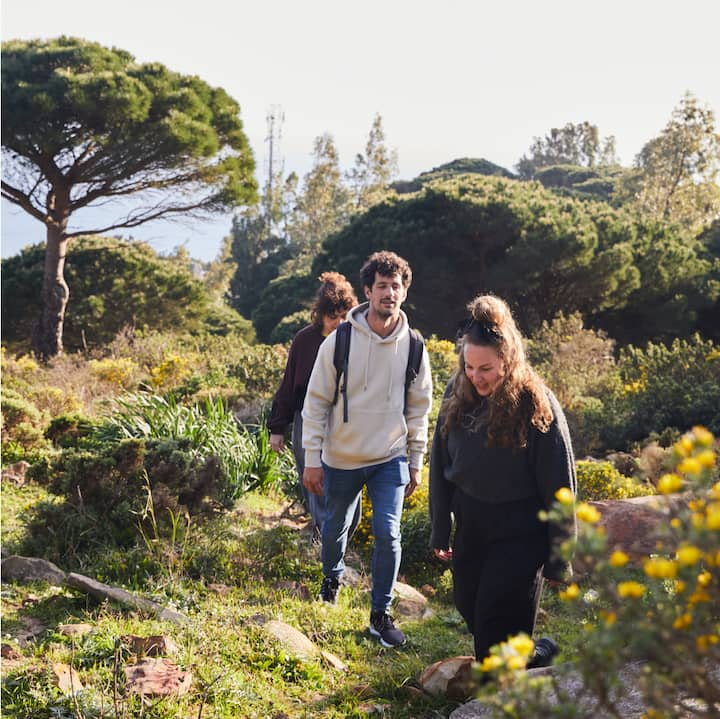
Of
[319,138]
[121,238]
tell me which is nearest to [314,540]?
[121,238]

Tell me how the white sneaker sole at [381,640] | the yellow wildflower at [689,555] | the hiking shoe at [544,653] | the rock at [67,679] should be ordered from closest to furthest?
the yellow wildflower at [689,555]
the rock at [67,679]
the hiking shoe at [544,653]
the white sneaker sole at [381,640]

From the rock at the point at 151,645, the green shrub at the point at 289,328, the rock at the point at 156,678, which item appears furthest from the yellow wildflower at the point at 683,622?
the green shrub at the point at 289,328

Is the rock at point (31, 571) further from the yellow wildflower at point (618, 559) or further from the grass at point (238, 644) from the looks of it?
the yellow wildflower at point (618, 559)

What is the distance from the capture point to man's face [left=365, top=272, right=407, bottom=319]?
385cm

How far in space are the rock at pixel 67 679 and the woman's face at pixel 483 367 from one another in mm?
1788

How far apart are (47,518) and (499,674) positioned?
432 cm

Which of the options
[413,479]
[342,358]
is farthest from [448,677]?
[342,358]

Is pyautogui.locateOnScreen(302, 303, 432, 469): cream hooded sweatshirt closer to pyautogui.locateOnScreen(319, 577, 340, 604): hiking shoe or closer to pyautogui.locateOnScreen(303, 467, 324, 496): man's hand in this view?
pyautogui.locateOnScreen(303, 467, 324, 496): man's hand

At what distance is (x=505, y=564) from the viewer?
9.50 ft

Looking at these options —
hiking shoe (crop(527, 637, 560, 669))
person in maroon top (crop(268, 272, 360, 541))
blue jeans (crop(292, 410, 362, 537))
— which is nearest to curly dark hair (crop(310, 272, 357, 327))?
person in maroon top (crop(268, 272, 360, 541))

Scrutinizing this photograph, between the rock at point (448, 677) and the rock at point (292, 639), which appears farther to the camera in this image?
the rock at point (292, 639)

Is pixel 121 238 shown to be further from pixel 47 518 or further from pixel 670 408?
pixel 47 518

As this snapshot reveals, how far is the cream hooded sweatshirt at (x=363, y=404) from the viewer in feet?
12.8

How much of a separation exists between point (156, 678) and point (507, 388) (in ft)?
5.41
